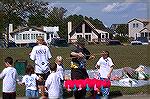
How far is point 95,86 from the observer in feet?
31.1

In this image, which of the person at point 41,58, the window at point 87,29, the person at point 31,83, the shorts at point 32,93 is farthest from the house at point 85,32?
the shorts at point 32,93

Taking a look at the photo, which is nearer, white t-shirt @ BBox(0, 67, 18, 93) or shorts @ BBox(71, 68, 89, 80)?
white t-shirt @ BBox(0, 67, 18, 93)

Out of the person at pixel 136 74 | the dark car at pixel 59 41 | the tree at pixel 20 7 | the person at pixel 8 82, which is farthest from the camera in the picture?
the dark car at pixel 59 41

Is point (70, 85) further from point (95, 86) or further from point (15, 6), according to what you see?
point (15, 6)

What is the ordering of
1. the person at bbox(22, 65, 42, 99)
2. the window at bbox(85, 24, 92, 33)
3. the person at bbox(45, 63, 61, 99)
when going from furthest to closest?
the window at bbox(85, 24, 92, 33) → the person at bbox(22, 65, 42, 99) → the person at bbox(45, 63, 61, 99)

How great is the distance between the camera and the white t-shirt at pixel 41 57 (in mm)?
10117

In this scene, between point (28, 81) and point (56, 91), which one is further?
point (28, 81)

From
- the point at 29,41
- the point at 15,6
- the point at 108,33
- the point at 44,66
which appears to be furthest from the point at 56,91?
the point at 29,41

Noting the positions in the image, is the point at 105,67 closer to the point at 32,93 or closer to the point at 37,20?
the point at 32,93

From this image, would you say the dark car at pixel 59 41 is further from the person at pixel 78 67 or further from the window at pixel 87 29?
the person at pixel 78 67

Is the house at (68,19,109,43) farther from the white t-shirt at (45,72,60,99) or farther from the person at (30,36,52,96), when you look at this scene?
the white t-shirt at (45,72,60,99)

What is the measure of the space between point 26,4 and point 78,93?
350 centimetres


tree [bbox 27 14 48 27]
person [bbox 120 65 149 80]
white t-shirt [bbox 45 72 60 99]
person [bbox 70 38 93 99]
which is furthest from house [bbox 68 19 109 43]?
white t-shirt [bbox 45 72 60 99]

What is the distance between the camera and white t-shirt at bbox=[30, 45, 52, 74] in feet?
33.2
